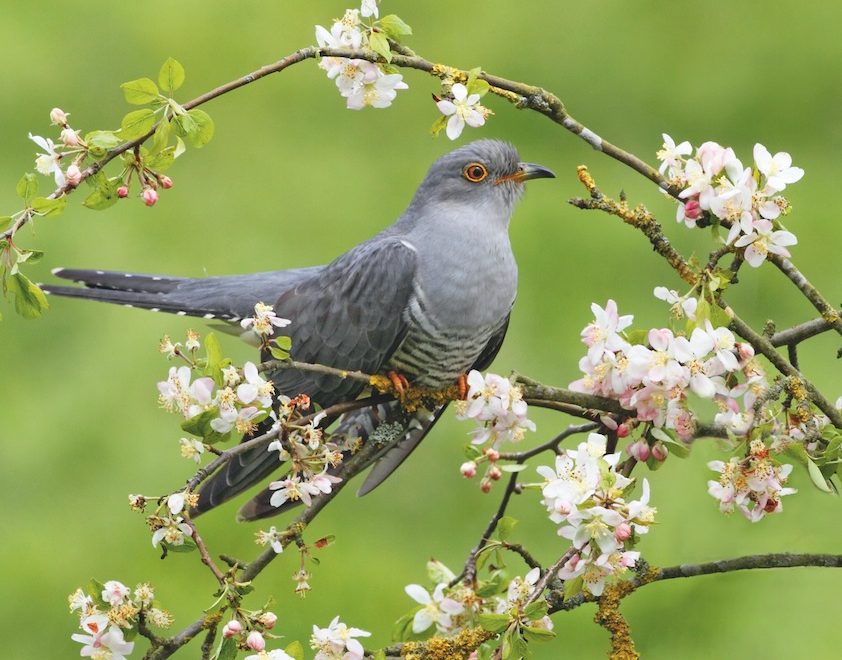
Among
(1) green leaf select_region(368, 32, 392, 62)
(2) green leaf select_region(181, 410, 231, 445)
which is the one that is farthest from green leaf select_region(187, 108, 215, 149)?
(2) green leaf select_region(181, 410, 231, 445)

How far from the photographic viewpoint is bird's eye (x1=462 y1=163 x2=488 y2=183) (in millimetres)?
2832

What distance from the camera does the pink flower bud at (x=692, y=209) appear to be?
1.75 m

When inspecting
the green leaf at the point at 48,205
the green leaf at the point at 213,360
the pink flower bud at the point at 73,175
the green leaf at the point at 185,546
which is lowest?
the green leaf at the point at 185,546

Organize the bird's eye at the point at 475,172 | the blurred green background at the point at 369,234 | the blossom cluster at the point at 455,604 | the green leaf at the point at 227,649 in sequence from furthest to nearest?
the blurred green background at the point at 369,234 → the bird's eye at the point at 475,172 → the blossom cluster at the point at 455,604 → the green leaf at the point at 227,649

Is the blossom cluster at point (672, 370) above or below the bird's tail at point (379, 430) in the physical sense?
below

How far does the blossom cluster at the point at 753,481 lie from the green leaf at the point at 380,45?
2.51 ft

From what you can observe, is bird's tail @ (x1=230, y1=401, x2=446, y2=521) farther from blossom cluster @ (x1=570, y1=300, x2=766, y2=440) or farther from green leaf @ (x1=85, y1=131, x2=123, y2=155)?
green leaf @ (x1=85, y1=131, x2=123, y2=155)

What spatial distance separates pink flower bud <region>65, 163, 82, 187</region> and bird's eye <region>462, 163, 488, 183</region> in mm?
1289

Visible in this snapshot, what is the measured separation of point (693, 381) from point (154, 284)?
1892mm

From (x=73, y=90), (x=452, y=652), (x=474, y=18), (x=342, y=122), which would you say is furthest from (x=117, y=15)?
(x=452, y=652)

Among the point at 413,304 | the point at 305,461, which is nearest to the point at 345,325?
the point at 413,304

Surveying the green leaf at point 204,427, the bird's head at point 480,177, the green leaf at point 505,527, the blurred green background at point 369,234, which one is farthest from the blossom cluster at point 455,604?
the blurred green background at point 369,234

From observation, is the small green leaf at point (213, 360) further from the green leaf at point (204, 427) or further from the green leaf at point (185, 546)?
the green leaf at point (185, 546)

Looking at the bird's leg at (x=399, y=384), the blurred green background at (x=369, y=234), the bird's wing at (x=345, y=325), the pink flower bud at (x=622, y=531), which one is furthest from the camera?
the blurred green background at (x=369, y=234)
